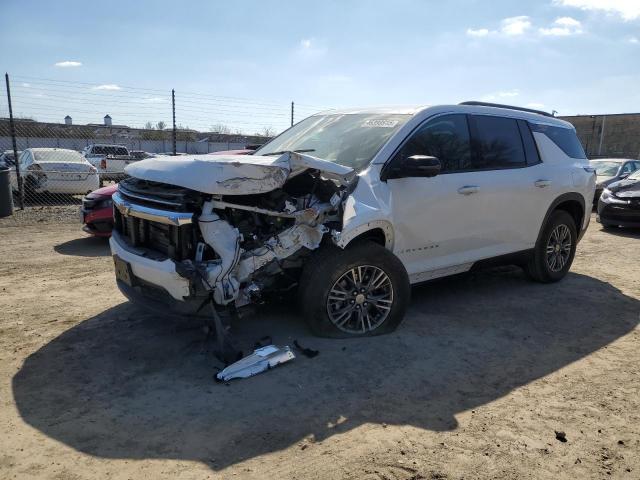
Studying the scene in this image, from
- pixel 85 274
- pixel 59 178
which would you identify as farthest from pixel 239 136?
pixel 85 274

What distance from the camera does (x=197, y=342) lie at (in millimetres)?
4199

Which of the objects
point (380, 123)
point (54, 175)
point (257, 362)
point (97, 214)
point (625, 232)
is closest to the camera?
point (257, 362)

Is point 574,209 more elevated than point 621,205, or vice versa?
point 574,209

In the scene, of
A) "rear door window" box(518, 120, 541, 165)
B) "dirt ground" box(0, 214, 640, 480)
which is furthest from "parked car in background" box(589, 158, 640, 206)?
"dirt ground" box(0, 214, 640, 480)

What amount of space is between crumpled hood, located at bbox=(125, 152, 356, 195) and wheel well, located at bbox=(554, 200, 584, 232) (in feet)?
11.6

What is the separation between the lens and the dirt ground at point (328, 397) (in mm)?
2756

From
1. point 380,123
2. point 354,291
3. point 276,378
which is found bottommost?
point 276,378

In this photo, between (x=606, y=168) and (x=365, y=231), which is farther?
(x=606, y=168)

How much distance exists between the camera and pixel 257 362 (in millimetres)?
3740

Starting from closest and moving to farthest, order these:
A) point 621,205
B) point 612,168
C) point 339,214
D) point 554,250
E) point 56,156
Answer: point 339,214, point 554,250, point 621,205, point 56,156, point 612,168

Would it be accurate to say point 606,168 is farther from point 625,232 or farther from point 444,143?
point 444,143

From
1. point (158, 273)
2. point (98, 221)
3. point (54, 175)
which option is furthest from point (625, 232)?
point (54, 175)

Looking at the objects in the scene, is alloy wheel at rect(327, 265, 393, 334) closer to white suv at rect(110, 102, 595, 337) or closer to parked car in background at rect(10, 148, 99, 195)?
white suv at rect(110, 102, 595, 337)

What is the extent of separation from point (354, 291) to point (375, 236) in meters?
0.55
